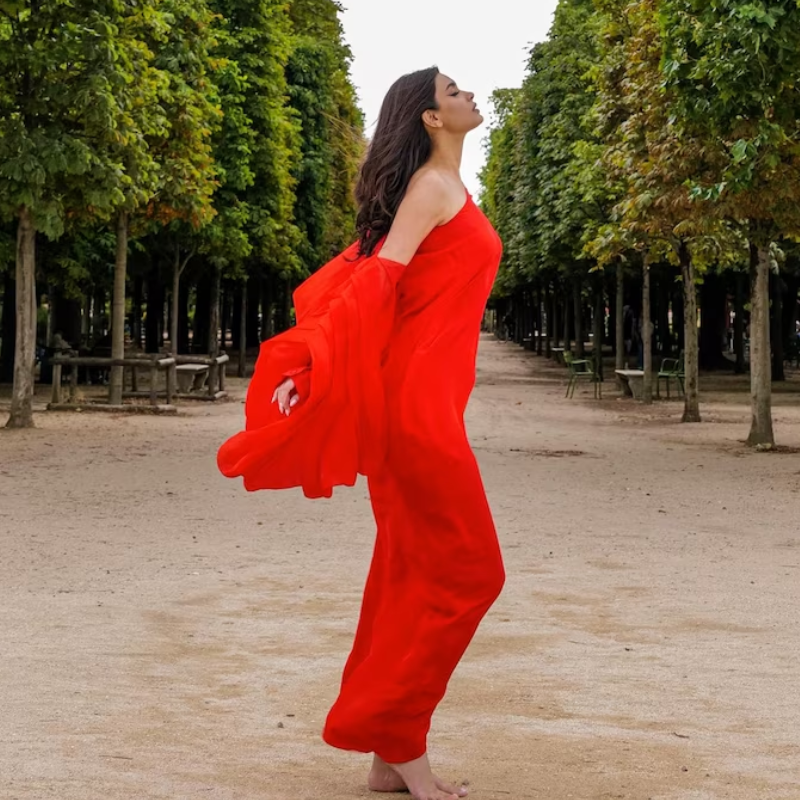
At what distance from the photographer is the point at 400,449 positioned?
16.4 feet

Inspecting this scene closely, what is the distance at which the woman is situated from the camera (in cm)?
496

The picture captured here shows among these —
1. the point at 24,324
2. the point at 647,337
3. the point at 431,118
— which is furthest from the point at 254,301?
the point at 431,118

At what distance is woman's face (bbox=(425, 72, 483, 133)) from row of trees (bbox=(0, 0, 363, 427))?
16.0 metres

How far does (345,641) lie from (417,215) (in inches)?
132

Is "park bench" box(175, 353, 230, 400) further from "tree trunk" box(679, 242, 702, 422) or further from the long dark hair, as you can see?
the long dark hair

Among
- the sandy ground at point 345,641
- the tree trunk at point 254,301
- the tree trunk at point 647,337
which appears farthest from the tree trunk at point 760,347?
the tree trunk at point 254,301

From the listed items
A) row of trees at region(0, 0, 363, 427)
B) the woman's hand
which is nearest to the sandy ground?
the woman's hand

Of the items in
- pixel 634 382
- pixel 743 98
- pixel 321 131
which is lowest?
pixel 634 382

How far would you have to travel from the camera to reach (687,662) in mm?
7402

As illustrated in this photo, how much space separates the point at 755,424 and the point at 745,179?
4837mm

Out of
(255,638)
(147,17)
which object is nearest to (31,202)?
(147,17)

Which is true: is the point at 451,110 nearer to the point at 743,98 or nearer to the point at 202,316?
the point at 743,98

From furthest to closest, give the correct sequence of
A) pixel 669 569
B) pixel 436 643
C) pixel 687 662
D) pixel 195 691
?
pixel 669 569 → pixel 687 662 → pixel 195 691 → pixel 436 643

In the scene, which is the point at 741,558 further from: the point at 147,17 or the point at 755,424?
the point at 147,17
